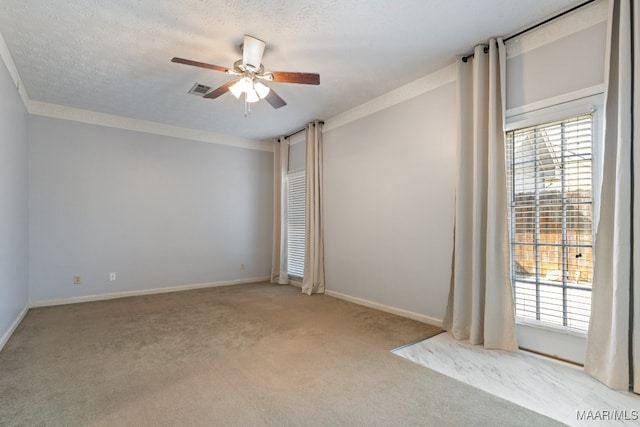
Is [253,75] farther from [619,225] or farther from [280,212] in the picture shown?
[280,212]

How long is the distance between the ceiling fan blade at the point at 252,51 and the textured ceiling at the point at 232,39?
65 mm

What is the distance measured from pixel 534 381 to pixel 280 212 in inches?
190

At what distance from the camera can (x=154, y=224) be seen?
536 centimetres

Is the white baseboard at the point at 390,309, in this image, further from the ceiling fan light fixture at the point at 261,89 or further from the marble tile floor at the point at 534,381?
the ceiling fan light fixture at the point at 261,89

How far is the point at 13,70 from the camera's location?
11.2 ft

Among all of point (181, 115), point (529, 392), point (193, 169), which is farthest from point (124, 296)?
point (529, 392)

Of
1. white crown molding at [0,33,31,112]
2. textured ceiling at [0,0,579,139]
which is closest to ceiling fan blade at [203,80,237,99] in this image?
textured ceiling at [0,0,579,139]

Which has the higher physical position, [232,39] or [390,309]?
[232,39]

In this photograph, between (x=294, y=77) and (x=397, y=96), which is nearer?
(x=294, y=77)

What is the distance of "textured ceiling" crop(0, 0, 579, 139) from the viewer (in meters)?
2.53

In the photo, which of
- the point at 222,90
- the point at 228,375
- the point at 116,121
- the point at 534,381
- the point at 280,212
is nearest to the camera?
the point at 534,381

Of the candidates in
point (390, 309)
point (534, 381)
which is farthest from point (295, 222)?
point (534, 381)

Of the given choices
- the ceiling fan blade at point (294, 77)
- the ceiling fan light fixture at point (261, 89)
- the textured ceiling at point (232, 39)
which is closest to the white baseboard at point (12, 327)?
the textured ceiling at point (232, 39)

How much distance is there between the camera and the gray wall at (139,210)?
14.9 feet
